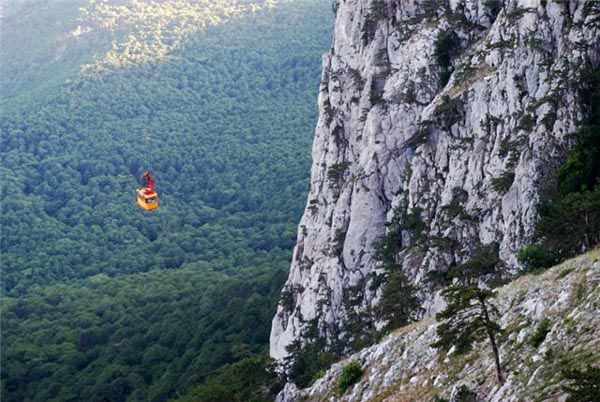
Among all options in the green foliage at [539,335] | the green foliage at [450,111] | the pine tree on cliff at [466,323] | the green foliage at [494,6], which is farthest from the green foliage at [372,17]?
the green foliage at [539,335]

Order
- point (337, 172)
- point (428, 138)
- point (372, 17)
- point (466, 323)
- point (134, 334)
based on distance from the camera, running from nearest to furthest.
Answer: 1. point (466, 323)
2. point (428, 138)
3. point (372, 17)
4. point (337, 172)
5. point (134, 334)

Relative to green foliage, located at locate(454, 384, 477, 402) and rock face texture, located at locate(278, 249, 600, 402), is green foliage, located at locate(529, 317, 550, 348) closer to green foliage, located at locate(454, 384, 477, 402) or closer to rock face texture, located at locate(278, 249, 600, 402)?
rock face texture, located at locate(278, 249, 600, 402)

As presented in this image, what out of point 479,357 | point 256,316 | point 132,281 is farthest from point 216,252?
point 479,357

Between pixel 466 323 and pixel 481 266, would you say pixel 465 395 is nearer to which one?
pixel 466 323

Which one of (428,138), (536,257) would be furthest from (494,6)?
(536,257)

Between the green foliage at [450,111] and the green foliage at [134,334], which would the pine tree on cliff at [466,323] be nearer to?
the green foliage at [450,111]

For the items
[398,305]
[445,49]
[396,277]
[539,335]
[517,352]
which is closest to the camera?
[539,335]

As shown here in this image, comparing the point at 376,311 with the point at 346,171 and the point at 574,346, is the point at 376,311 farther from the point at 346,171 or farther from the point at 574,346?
the point at 574,346
